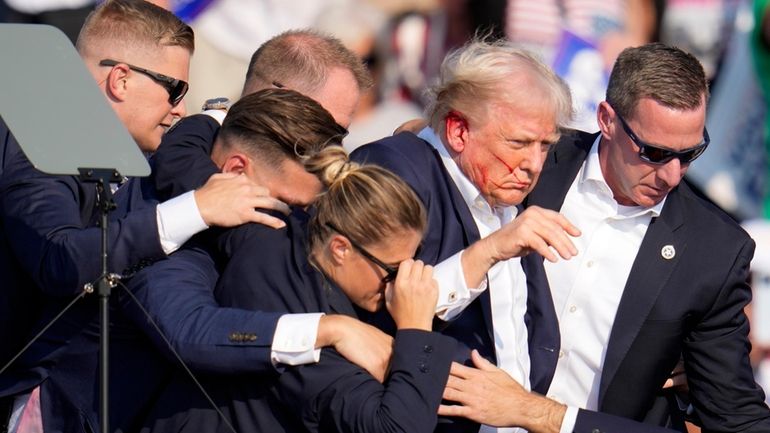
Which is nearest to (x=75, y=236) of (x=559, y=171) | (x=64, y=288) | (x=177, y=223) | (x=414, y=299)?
(x=64, y=288)

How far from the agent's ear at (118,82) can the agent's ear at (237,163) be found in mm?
513

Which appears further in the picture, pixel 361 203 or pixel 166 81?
pixel 166 81

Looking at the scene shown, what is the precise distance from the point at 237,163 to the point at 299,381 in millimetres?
713

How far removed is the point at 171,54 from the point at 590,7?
286cm

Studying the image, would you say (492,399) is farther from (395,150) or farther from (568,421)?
(395,150)

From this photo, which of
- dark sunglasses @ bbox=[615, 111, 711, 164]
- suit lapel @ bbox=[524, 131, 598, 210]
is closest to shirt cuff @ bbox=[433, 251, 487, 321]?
suit lapel @ bbox=[524, 131, 598, 210]

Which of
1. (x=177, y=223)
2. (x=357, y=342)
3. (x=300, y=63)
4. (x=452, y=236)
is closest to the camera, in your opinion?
(x=357, y=342)

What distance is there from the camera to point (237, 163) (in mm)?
3725

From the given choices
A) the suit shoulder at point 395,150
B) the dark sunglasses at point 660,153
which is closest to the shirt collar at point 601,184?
the dark sunglasses at point 660,153

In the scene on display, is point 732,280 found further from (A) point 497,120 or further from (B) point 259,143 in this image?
(B) point 259,143

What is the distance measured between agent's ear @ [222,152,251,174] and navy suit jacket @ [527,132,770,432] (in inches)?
40.2

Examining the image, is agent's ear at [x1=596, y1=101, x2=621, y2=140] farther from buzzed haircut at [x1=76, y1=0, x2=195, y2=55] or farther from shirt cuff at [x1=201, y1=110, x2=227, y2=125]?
buzzed haircut at [x1=76, y1=0, x2=195, y2=55]

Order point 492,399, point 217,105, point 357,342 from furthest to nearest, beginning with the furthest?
point 217,105 < point 492,399 < point 357,342

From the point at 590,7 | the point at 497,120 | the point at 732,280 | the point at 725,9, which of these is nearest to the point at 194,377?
the point at 497,120
